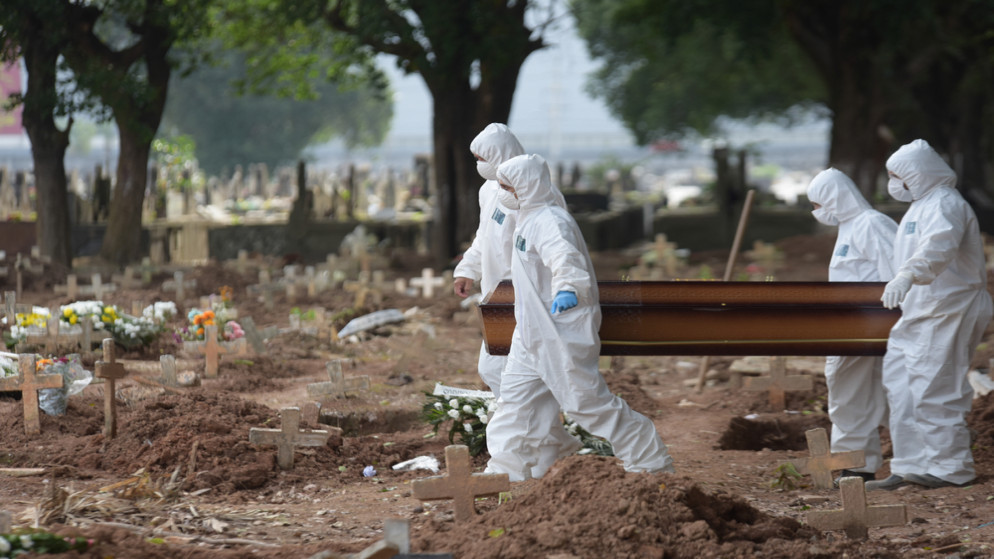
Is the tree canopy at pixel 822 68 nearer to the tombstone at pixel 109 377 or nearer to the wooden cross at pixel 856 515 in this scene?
the tombstone at pixel 109 377

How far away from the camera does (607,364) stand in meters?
9.68

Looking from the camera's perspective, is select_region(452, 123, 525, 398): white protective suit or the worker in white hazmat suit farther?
select_region(452, 123, 525, 398): white protective suit

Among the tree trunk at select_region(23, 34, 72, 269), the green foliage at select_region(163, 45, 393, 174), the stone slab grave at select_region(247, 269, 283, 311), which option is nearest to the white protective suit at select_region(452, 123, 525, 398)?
the stone slab grave at select_region(247, 269, 283, 311)

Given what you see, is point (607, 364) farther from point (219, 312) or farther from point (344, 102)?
point (344, 102)

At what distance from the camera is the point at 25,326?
9469 mm

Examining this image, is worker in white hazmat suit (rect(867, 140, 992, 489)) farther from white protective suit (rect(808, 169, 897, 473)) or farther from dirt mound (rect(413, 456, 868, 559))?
dirt mound (rect(413, 456, 868, 559))

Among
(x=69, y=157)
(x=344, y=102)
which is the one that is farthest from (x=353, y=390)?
(x=69, y=157)

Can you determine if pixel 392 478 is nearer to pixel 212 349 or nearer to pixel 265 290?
pixel 212 349

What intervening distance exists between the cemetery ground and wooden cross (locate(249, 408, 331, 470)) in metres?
0.06

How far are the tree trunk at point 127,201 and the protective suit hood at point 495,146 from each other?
1106 cm

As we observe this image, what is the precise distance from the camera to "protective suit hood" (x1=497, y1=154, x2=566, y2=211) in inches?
237

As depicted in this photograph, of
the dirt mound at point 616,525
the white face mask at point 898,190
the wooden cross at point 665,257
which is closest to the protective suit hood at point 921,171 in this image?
the white face mask at point 898,190

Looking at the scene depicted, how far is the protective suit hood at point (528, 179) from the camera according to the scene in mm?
6020

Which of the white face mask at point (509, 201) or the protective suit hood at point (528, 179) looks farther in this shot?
the white face mask at point (509, 201)
